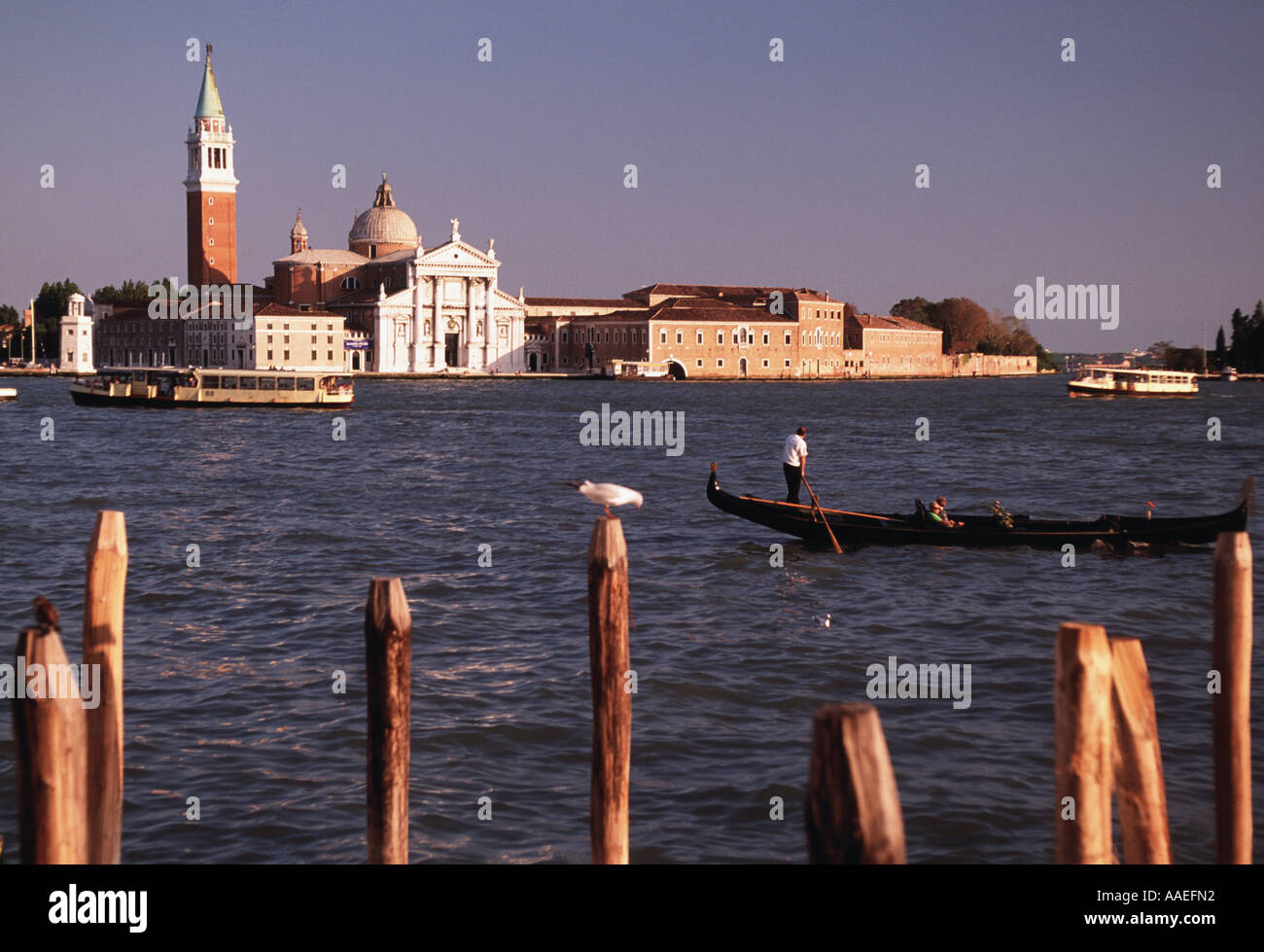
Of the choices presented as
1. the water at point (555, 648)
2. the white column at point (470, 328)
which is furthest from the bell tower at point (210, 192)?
the water at point (555, 648)

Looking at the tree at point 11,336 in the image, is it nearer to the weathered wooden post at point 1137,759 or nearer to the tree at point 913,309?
the tree at point 913,309

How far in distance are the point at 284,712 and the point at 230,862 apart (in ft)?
6.55

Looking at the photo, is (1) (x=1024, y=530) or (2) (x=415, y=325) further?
(2) (x=415, y=325)

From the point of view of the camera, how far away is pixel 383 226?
272 feet

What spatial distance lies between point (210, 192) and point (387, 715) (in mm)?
72284

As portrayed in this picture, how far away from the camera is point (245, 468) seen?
913 inches

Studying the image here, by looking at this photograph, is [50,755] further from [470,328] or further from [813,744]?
[470,328]

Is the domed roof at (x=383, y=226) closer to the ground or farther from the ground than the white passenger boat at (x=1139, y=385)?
farther from the ground

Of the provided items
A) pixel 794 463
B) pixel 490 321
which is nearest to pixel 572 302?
pixel 490 321

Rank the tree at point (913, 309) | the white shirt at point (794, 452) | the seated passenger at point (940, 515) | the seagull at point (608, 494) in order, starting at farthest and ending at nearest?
the tree at point (913, 309), the white shirt at point (794, 452), the seated passenger at point (940, 515), the seagull at point (608, 494)

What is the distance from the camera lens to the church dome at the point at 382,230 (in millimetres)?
82688

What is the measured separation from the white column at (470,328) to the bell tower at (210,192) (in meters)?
11.9
